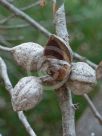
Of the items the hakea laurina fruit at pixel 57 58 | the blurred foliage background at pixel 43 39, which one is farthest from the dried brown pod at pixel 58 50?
the blurred foliage background at pixel 43 39

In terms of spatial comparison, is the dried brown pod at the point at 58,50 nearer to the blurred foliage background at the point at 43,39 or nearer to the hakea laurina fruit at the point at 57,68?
the hakea laurina fruit at the point at 57,68

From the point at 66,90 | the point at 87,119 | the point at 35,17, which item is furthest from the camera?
the point at 35,17

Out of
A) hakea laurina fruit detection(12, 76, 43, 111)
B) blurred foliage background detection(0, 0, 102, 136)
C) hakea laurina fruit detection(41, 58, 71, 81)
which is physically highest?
hakea laurina fruit detection(41, 58, 71, 81)

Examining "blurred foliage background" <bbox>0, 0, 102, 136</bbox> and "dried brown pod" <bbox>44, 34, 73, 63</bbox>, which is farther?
"blurred foliage background" <bbox>0, 0, 102, 136</bbox>

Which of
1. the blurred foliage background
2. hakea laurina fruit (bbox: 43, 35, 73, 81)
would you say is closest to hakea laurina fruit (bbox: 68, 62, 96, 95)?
hakea laurina fruit (bbox: 43, 35, 73, 81)

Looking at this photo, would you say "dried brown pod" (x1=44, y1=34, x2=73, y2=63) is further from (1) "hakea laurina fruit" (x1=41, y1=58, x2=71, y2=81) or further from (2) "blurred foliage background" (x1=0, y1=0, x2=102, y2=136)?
(2) "blurred foliage background" (x1=0, y1=0, x2=102, y2=136)

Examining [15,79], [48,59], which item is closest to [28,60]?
[48,59]

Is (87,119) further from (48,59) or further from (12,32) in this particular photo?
(48,59)
